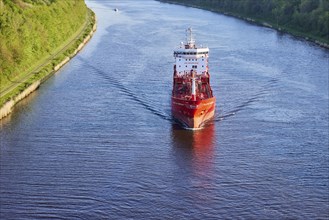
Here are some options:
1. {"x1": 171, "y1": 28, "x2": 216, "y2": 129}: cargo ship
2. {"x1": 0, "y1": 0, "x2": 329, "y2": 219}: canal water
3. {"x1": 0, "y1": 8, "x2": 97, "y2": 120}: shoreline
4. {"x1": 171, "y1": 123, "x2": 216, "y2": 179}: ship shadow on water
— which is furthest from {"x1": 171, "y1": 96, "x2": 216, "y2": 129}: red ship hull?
{"x1": 0, "y1": 8, "x2": 97, "y2": 120}: shoreline

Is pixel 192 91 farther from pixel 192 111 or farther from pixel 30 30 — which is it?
pixel 30 30

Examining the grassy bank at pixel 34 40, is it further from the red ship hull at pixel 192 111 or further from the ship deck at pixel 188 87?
the red ship hull at pixel 192 111

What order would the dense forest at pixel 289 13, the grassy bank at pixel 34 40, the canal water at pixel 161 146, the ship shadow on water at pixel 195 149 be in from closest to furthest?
the canal water at pixel 161 146 < the ship shadow on water at pixel 195 149 < the grassy bank at pixel 34 40 < the dense forest at pixel 289 13

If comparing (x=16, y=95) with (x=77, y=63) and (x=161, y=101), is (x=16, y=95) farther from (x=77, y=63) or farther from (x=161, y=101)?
(x=77, y=63)

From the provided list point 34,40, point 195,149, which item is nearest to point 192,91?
point 195,149

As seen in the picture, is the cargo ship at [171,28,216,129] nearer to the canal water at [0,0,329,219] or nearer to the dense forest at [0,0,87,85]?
the canal water at [0,0,329,219]

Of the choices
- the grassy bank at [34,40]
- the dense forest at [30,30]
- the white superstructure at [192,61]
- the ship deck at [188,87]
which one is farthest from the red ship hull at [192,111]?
the dense forest at [30,30]
